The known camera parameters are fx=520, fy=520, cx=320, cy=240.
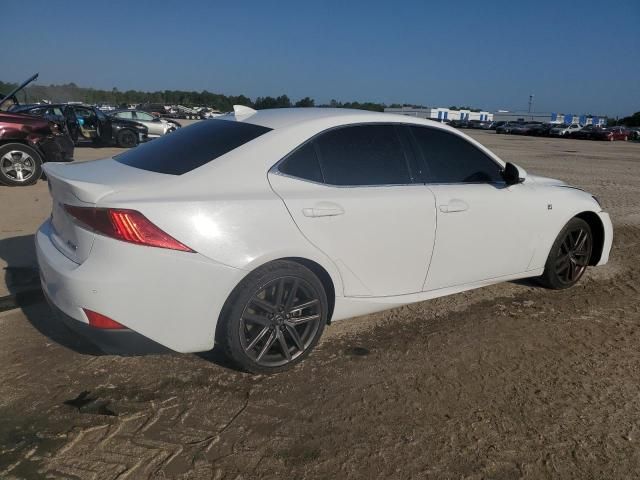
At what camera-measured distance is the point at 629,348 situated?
12.0 ft

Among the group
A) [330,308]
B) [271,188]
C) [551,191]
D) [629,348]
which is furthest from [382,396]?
[551,191]

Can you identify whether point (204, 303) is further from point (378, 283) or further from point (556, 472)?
point (556, 472)

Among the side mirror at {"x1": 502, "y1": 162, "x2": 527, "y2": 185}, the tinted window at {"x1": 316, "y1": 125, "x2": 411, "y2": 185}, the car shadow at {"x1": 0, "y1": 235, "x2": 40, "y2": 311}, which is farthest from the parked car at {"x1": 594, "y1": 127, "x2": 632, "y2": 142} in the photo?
the car shadow at {"x1": 0, "y1": 235, "x2": 40, "y2": 311}

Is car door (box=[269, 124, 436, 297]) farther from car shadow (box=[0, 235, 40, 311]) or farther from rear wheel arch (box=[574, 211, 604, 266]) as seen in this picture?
car shadow (box=[0, 235, 40, 311])

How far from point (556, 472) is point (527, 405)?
555 mm

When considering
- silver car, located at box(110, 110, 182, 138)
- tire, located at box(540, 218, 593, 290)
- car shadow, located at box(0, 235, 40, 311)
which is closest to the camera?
car shadow, located at box(0, 235, 40, 311)

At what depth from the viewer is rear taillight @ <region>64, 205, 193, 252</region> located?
260 cm

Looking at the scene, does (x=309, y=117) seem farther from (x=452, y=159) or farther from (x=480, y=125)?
(x=480, y=125)

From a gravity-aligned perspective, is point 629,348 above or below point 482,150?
below

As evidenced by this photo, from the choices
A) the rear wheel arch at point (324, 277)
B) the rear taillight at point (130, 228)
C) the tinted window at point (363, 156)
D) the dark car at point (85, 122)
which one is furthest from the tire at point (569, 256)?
the dark car at point (85, 122)

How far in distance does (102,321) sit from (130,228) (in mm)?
498

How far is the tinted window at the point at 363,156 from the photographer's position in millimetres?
3277

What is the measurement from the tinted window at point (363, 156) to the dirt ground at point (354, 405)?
116 cm

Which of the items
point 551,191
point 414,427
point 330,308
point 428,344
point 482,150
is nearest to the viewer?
point 414,427
